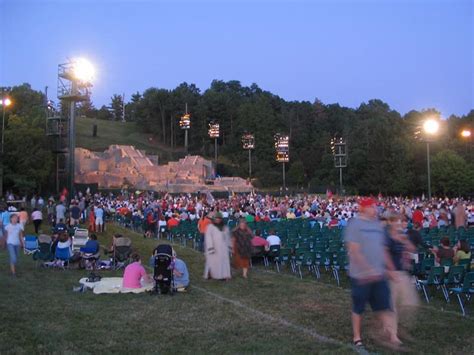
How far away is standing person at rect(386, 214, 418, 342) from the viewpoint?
6.71 m

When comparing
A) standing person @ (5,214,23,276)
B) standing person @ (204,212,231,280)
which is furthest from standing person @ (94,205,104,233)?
standing person @ (204,212,231,280)

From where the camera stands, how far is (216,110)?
315 feet

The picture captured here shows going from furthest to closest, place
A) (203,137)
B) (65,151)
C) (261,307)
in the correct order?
1. (203,137)
2. (65,151)
3. (261,307)

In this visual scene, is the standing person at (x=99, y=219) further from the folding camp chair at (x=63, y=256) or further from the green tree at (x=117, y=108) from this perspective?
the green tree at (x=117, y=108)

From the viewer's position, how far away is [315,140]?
87.4 m

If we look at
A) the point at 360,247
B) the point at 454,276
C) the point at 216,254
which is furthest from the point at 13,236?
the point at 454,276

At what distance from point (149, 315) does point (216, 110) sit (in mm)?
88760

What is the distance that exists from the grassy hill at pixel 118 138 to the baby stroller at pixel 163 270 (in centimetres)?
8090

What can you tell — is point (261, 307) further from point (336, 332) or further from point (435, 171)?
point (435, 171)

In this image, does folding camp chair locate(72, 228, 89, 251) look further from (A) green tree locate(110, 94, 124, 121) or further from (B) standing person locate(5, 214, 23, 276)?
(A) green tree locate(110, 94, 124, 121)

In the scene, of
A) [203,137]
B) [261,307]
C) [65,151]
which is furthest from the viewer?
[203,137]

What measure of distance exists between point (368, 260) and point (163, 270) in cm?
542

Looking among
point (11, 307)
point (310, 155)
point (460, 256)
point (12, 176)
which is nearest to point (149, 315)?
point (11, 307)

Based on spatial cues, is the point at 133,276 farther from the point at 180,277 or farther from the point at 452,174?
the point at 452,174
